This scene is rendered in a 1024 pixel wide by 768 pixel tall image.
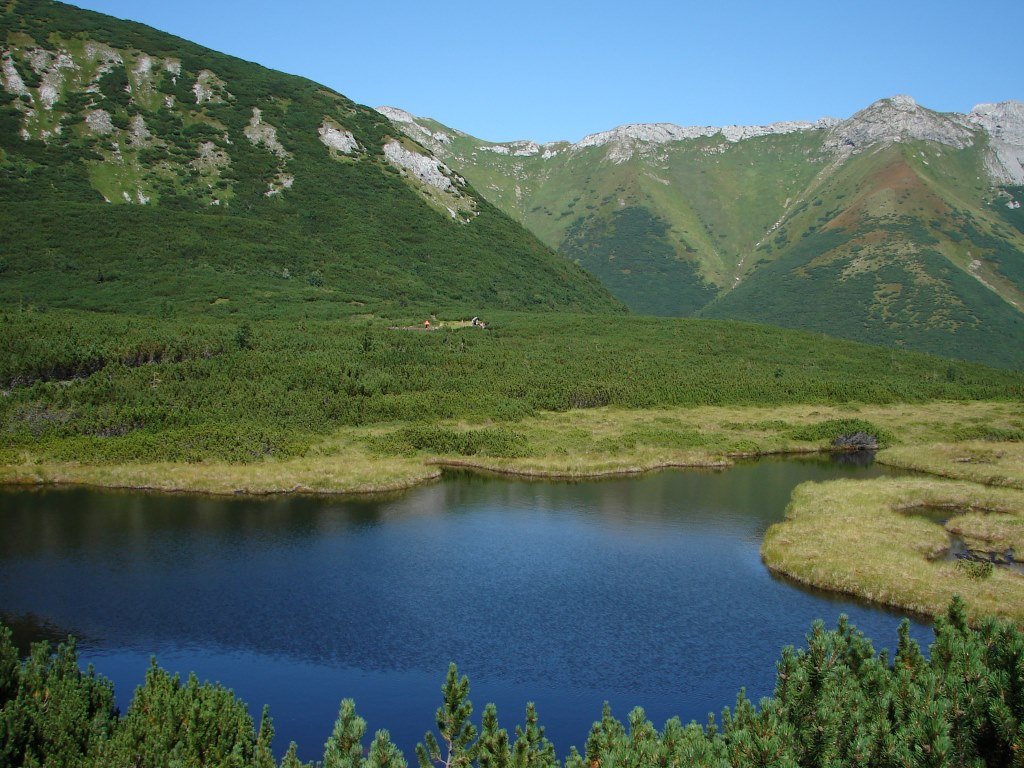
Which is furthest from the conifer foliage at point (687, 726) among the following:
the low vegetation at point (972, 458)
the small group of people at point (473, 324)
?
the small group of people at point (473, 324)

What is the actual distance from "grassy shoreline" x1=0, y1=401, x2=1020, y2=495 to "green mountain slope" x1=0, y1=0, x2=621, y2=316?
53646 millimetres

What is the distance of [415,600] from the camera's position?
4203 cm

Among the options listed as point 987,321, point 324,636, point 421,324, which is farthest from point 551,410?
point 987,321

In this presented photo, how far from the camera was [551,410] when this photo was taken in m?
91.6

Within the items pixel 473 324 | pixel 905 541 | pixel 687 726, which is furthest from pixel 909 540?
pixel 473 324

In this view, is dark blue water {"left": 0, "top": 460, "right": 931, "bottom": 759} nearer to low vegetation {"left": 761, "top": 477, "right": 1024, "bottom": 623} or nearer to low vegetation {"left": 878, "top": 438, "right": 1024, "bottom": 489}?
low vegetation {"left": 761, "top": 477, "right": 1024, "bottom": 623}

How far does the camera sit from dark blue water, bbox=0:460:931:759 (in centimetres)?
3316

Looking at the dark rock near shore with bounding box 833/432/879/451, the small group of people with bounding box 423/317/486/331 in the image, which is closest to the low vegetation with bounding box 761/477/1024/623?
the dark rock near shore with bounding box 833/432/879/451

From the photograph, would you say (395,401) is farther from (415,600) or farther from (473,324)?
(473,324)

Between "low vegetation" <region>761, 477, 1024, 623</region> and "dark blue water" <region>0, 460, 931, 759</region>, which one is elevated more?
"low vegetation" <region>761, 477, 1024, 623</region>

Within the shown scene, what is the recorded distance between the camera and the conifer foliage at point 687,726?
16.5 meters

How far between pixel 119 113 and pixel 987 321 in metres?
190

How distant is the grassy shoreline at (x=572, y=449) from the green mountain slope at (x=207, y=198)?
176 ft

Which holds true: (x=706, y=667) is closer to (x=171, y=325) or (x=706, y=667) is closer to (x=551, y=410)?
(x=551, y=410)
